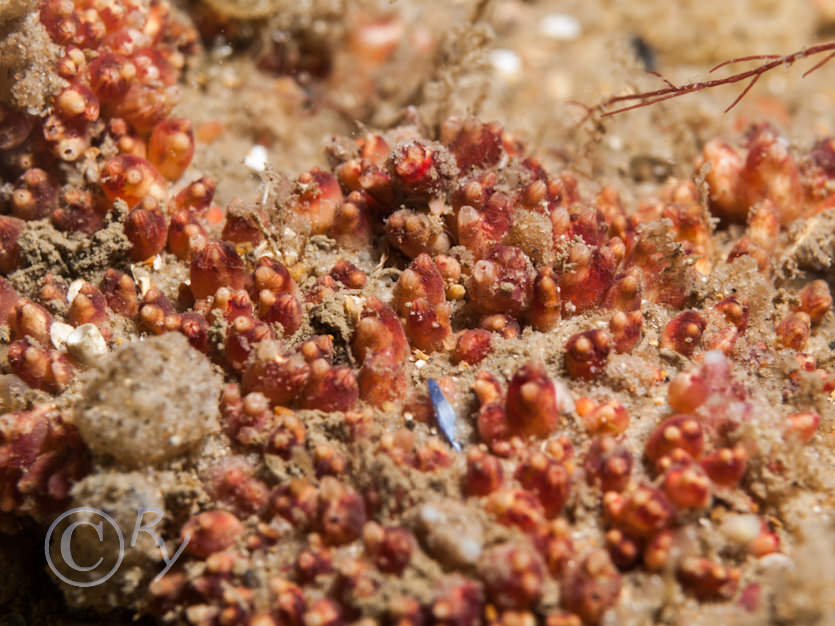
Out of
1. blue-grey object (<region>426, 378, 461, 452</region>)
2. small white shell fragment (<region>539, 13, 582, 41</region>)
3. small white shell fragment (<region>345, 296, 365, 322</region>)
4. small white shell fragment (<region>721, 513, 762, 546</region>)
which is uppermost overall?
small white shell fragment (<region>539, 13, 582, 41</region>)

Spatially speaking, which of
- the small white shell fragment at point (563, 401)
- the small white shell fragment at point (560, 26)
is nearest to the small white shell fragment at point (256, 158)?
the small white shell fragment at point (563, 401)

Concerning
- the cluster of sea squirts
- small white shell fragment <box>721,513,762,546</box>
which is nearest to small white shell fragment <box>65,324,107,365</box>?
the cluster of sea squirts

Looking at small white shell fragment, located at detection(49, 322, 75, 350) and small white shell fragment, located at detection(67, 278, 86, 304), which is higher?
small white shell fragment, located at detection(67, 278, 86, 304)

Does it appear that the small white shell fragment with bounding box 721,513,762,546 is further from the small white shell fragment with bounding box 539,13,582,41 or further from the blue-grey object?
the small white shell fragment with bounding box 539,13,582,41

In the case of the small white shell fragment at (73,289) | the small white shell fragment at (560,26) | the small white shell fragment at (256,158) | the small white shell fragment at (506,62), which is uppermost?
the small white shell fragment at (560,26)

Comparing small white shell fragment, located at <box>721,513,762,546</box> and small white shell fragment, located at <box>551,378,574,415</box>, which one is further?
small white shell fragment, located at <box>551,378,574,415</box>

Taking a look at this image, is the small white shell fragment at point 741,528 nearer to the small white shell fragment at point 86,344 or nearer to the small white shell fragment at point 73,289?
the small white shell fragment at point 86,344

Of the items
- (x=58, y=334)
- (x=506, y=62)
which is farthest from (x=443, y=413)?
(x=506, y=62)
